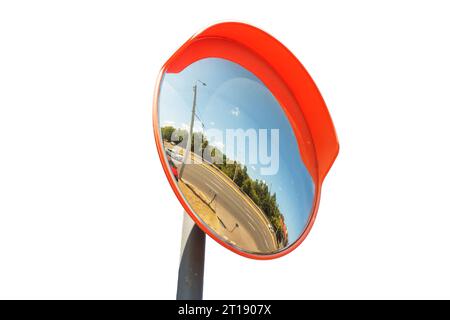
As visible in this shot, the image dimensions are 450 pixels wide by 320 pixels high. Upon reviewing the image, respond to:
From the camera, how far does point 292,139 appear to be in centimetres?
174

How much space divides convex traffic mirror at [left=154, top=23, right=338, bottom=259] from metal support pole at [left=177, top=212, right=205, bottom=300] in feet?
0.42

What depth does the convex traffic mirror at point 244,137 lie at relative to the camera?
1355 millimetres

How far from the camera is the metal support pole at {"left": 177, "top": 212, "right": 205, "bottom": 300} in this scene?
56.6 inches

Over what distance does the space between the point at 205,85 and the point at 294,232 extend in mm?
648

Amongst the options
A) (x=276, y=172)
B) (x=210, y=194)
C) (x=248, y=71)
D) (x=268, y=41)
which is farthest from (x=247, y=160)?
(x=268, y=41)

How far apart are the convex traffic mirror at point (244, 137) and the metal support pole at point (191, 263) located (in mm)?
127

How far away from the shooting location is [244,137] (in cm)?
161

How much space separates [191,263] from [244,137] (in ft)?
1.67

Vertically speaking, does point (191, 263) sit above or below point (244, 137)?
below

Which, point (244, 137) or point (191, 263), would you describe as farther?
point (244, 137)

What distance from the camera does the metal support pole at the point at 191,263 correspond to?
1.44m

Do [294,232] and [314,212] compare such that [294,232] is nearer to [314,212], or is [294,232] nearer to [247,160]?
[314,212]

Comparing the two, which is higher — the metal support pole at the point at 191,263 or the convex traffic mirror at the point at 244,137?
the convex traffic mirror at the point at 244,137

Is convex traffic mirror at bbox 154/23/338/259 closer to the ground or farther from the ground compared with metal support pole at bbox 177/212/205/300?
farther from the ground
